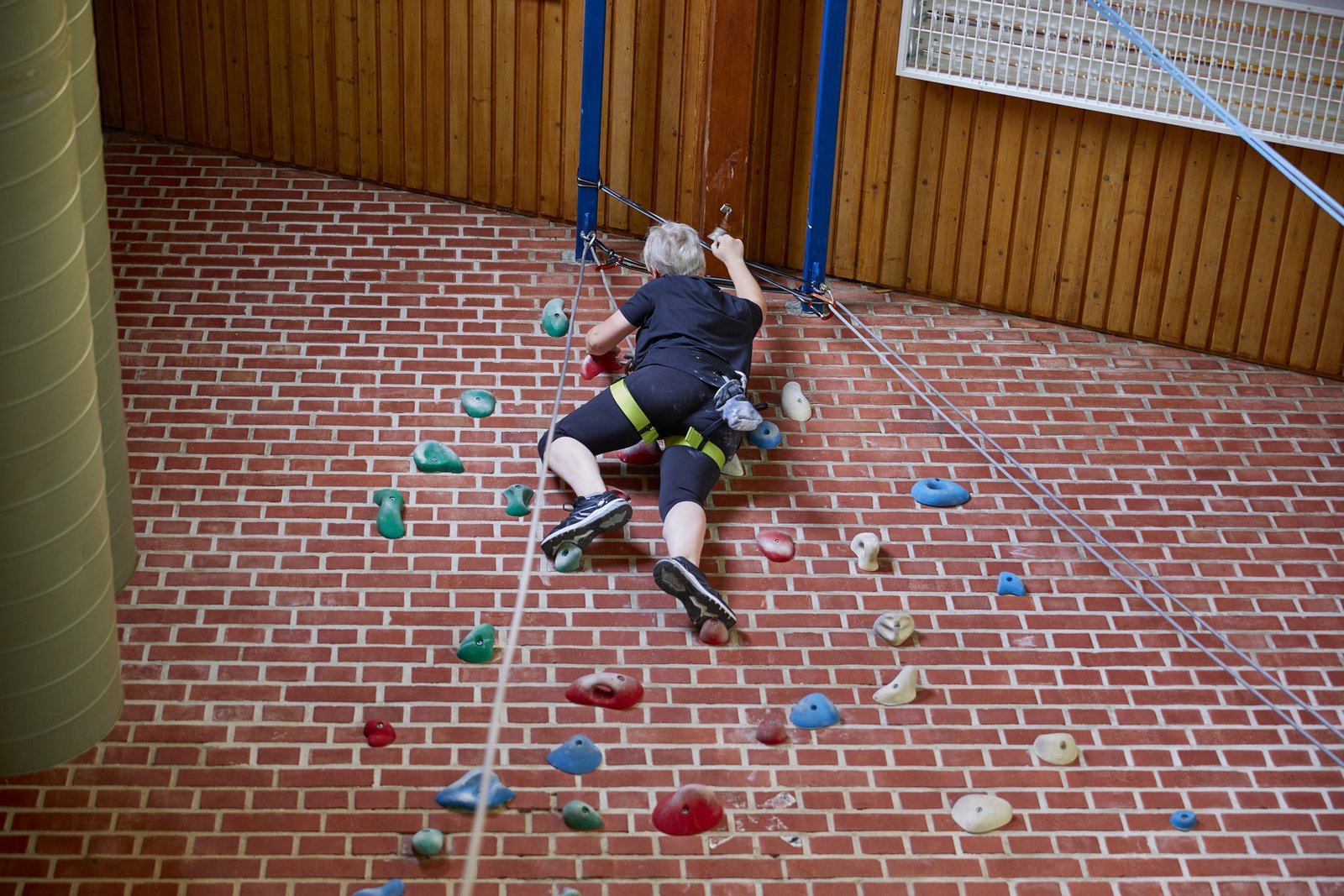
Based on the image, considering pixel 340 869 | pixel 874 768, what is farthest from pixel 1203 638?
pixel 340 869

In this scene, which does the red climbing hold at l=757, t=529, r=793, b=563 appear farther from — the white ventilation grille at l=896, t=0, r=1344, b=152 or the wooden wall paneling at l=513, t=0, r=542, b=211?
the wooden wall paneling at l=513, t=0, r=542, b=211

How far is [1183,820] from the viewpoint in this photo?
15.2 ft

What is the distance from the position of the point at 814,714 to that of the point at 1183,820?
110cm

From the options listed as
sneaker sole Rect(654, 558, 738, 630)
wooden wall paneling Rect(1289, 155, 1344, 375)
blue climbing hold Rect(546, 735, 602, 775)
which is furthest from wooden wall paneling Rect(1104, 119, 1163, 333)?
blue climbing hold Rect(546, 735, 602, 775)

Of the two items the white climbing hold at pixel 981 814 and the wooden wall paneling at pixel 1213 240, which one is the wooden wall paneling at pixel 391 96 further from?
the white climbing hold at pixel 981 814

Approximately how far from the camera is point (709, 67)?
20.8 ft

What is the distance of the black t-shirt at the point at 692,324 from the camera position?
5.68 m

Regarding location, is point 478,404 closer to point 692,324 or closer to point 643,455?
point 643,455

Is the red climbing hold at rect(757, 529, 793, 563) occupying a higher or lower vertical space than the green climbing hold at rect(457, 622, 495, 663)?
higher

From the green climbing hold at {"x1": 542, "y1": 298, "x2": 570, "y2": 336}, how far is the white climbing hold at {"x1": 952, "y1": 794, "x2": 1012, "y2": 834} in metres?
2.57

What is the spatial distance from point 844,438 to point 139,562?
2.51m

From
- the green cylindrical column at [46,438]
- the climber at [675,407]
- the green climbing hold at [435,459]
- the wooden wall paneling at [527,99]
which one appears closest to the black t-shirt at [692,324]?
the climber at [675,407]

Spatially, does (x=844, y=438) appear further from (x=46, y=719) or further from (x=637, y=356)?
(x=46, y=719)

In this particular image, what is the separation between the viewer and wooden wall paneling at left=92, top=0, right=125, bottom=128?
6977mm
